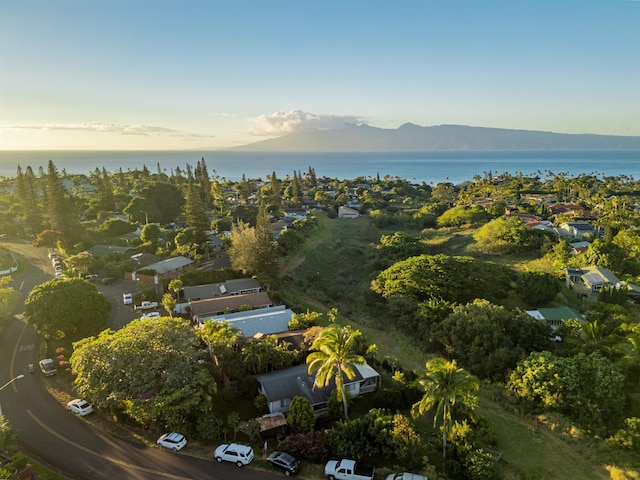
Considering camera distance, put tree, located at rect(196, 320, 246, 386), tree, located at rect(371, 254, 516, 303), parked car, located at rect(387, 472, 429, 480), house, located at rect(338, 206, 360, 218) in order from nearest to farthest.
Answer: parked car, located at rect(387, 472, 429, 480), tree, located at rect(196, 320, 246, 386), tree, located at rect(371, 254, 516, 303), house, located at rect(338, 206, 360, 218)

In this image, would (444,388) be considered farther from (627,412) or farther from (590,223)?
(590,223)

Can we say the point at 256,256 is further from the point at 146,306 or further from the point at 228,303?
the point at 146,306

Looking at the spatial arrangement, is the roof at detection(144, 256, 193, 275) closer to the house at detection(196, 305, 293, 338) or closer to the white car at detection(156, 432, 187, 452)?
the house at detection(196, 305, 293, 338)

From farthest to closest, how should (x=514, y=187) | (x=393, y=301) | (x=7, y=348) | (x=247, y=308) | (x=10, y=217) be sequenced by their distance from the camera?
(x=514, y=187), (x=10, y=217), (x=393, y=301), (x=247, y=308), (x=7, y=348)

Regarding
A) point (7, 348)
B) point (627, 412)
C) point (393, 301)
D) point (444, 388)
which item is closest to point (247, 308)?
point (393, 301)

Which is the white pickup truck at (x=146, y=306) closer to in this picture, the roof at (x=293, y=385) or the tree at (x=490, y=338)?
the roof at (x=293, y=385)

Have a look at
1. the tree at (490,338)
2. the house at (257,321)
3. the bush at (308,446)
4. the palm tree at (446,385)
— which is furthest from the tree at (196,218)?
the palm tree at (446,385)

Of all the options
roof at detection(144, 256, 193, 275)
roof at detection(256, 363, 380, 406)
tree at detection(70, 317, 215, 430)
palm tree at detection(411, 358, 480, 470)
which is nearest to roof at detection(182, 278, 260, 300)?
roof at detection(144, 256, 193, 275)
